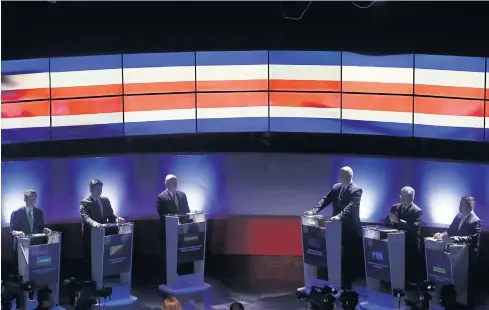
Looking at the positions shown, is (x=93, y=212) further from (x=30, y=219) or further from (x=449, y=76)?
(x=449, y=76)

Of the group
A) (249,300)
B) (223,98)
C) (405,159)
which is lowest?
(249,300)

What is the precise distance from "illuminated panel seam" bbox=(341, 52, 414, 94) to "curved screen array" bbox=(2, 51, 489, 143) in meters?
0.01

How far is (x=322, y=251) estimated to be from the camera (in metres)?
8.22

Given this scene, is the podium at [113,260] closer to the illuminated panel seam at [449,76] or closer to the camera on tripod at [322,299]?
the camera on tripod at [322,299]

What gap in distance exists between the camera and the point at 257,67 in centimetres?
1030

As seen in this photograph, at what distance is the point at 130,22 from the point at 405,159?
4006 mm

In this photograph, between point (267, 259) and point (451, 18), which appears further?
point (267, 259)

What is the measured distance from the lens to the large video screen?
25.6ft

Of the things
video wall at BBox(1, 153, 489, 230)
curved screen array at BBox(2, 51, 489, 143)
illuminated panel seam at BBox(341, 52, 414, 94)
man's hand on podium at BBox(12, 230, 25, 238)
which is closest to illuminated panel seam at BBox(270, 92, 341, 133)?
curved screen array at BBox(2, 51, 489, 143)

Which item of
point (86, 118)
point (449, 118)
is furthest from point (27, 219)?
point (449, 118)

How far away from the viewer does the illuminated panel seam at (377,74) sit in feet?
32.4

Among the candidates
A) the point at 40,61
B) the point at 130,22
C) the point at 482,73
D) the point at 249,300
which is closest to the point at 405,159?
the point at 482,73

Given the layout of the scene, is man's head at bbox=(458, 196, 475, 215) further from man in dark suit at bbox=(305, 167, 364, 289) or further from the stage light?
the stage light

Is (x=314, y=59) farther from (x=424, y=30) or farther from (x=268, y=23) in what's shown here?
(x=424, y=30)
